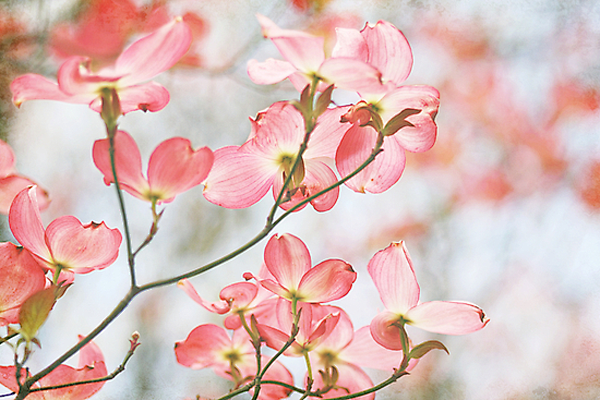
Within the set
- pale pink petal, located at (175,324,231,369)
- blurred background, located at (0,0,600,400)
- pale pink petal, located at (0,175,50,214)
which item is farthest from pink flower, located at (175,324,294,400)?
blurred background, located at (0,0,600,400)

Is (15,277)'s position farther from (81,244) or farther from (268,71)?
(268,71)

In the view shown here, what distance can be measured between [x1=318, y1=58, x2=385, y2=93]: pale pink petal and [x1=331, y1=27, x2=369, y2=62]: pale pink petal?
0.02 meters

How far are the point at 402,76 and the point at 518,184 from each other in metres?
1.73

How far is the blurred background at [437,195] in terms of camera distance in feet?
4.16

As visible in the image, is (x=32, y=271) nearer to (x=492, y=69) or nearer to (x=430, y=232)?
(x=430, y=232)

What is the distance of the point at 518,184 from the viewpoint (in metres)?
1.76

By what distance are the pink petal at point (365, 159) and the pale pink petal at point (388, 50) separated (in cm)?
3

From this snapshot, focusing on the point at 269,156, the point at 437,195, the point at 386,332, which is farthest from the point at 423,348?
the point at 437,195

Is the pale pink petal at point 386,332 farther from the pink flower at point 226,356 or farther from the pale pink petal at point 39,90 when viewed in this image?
the pale pink petal at point 39,90

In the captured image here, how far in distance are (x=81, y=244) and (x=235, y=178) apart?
0.08 meters

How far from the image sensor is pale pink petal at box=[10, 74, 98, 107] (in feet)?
0.61

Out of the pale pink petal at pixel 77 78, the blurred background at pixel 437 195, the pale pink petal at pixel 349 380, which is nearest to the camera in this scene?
the pale pink petal at pixel 77 78

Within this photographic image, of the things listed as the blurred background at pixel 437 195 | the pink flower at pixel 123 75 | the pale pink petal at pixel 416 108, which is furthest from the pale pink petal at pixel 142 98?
the blurred background at pixel 437 195

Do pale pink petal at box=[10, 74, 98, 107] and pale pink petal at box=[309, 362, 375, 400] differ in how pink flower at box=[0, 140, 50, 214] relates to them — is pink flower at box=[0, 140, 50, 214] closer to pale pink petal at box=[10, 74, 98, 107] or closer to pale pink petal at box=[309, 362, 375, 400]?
pale pink petal at box=[10, 74, 98, 107]
